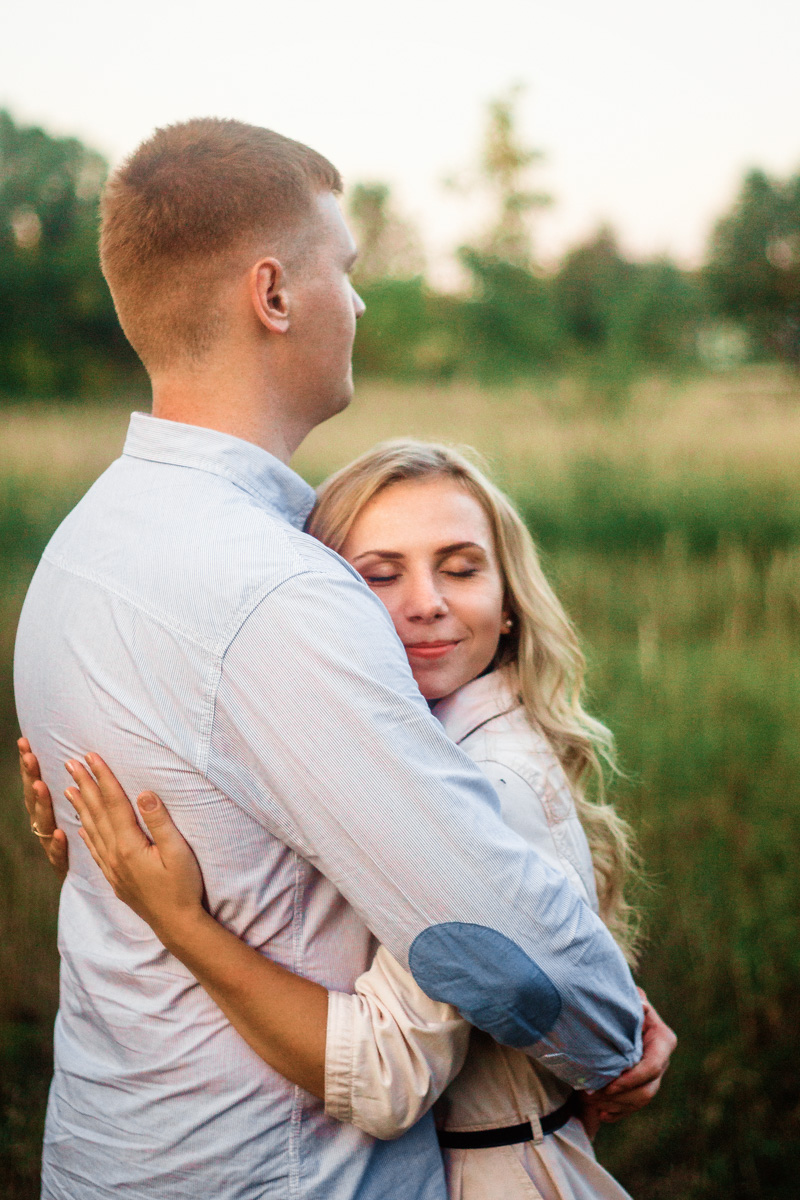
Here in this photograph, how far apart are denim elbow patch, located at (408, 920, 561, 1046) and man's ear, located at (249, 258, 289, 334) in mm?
939

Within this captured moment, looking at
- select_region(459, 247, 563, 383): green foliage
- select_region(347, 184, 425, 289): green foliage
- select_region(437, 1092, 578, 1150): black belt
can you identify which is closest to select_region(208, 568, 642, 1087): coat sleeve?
select_region(437, 1092, 578, 1150): black belt

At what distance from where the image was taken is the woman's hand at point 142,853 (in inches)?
50.7

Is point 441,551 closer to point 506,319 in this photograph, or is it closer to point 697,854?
point 697,854

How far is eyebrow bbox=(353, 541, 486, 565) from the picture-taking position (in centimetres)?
196

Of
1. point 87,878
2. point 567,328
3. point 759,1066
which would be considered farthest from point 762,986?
point 567,328

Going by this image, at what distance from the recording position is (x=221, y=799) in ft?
4.14

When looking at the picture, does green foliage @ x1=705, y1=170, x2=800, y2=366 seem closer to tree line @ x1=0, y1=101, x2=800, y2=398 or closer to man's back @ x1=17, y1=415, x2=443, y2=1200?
tree line @ x1=0, y1=101, x2=800, y2=398

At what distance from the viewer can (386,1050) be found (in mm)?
1308

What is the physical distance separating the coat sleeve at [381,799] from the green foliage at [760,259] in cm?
1586

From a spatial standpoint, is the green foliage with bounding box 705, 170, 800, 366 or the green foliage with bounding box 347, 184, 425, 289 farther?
the green foliage with bounding box 705, 170, 800, 366

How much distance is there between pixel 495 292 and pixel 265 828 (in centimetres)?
1361

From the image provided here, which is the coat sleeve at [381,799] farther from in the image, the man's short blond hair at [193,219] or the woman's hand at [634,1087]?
the man's short blond hair at [193,219]

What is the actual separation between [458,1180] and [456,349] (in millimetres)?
14244

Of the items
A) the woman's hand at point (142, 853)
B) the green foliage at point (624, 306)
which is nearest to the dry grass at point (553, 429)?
the green foliage at point (624, 306)
